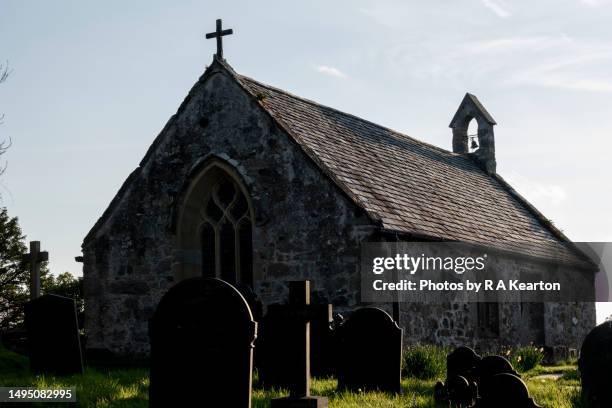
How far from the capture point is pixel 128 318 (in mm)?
17469

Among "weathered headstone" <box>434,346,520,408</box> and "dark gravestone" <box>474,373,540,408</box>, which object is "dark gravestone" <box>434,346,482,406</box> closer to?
"weathered headstone" <box>434,346,520,408</box>

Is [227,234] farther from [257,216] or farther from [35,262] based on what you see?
[35,262]

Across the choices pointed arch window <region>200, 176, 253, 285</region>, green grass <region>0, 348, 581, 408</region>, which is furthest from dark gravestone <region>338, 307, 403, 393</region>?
pointed arch window <region>200, 176, 253, 285</region>

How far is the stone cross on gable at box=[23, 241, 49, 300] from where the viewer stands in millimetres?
17922

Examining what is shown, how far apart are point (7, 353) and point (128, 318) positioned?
10.7ft

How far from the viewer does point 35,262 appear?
1802cm

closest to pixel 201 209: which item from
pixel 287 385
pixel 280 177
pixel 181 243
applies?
pixel 181 243

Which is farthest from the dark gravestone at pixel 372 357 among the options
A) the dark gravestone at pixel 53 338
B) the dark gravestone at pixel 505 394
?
the dark gravestone at pixel 53 338

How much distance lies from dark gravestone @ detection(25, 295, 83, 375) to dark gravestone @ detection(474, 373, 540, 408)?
22.5 ft

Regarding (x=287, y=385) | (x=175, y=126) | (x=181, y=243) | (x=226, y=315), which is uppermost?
(x=175, y=126)

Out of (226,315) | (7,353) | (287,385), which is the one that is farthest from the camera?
(7,353)

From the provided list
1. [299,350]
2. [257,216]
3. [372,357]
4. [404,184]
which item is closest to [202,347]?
[299,350]

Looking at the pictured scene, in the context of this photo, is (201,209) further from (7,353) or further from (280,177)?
(7,353)

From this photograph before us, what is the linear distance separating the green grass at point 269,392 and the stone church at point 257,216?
3213mm
